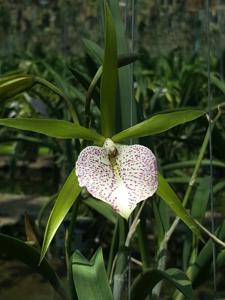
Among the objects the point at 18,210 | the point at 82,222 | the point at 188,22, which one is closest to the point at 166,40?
the point at 188,22

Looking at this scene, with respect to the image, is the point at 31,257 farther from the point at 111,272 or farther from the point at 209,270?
the point at 209,270

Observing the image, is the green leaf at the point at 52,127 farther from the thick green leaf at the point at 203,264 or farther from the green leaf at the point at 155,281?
the thick green leaf at the point at 203,264

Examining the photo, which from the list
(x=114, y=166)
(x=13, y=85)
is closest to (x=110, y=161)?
(x=114, y=166)

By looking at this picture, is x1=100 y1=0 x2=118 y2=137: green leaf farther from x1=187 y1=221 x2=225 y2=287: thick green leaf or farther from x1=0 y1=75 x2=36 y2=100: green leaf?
x1=187 y1=221 x2=225 y2=287: thick green leaf

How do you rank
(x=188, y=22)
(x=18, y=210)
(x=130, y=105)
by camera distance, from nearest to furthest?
1. (x=130, y=105)
2. (x=18, y=210)
3. (x=188, y=22)

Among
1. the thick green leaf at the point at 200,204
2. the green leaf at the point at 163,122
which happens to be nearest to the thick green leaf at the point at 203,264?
the thick green leaf at the point at 200,204

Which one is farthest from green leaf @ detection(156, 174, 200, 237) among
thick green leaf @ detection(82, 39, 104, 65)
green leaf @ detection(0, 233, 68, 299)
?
thick green leaf @ detection(82, 39, 104, 65)
